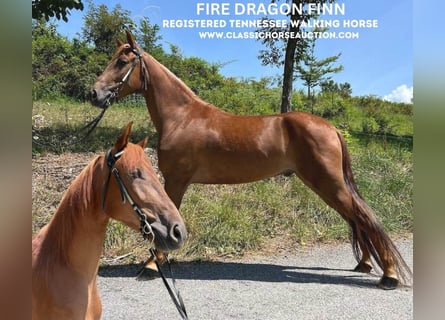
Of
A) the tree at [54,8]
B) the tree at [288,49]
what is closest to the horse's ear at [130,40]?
the tree at [54,8]

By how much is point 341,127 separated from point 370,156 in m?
0.46

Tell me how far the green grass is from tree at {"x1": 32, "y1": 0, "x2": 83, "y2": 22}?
64 centimetres

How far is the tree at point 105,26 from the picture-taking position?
2861 millimetres

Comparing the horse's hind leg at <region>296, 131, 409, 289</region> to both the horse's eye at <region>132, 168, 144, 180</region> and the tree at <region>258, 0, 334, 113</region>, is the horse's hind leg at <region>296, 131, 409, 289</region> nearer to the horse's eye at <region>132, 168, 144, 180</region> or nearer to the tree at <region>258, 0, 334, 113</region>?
the tree at <region>258, 0, 334, 113</region>

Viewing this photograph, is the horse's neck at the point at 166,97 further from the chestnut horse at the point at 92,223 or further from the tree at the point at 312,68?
the chestnut horse at the point at 92,223

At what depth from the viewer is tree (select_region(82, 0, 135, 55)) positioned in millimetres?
2861

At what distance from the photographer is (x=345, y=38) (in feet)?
8.84

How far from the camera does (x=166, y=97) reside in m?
3.29

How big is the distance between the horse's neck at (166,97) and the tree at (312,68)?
2.96ft

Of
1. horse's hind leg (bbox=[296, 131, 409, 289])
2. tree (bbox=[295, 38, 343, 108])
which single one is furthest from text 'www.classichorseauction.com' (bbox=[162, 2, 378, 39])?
horse's hind leg (bbox=[296, 131, 409, 289])

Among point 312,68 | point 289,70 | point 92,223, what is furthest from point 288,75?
point 92,223
